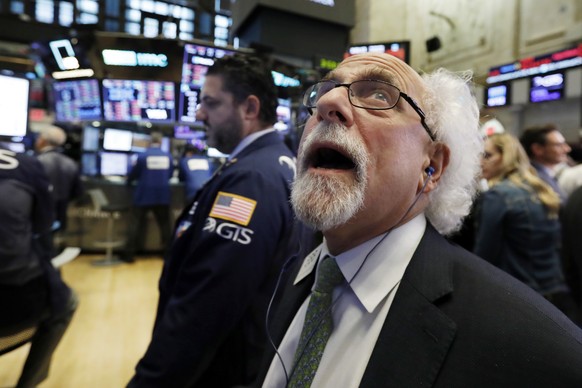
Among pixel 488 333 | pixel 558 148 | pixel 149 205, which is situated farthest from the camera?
pixel 149 205

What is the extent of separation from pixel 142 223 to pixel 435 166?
19.8 ft

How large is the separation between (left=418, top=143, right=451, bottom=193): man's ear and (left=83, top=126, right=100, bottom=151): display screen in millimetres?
7119

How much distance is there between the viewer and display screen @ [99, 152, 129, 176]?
7075mm

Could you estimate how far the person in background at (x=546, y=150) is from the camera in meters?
3.07

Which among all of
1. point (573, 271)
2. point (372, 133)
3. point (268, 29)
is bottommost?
point (573, 271)

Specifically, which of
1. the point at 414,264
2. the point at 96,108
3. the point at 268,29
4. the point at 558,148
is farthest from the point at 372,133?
the point at 268,29

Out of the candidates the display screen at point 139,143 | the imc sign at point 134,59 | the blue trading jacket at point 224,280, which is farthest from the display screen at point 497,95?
the blue trading jacket at point 224,280

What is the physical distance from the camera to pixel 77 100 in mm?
4129

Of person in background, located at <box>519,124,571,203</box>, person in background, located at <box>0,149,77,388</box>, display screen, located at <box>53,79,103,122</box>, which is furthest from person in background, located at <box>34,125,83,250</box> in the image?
person in background, located at <box>519,124,571,203</box>

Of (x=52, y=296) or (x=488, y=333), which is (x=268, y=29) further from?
(x=488, y=333)

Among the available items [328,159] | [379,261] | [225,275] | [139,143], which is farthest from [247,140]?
[139,143]

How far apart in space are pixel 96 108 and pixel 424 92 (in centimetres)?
376

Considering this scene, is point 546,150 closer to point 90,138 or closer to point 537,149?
point 537,149

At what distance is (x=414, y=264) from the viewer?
0.90m
